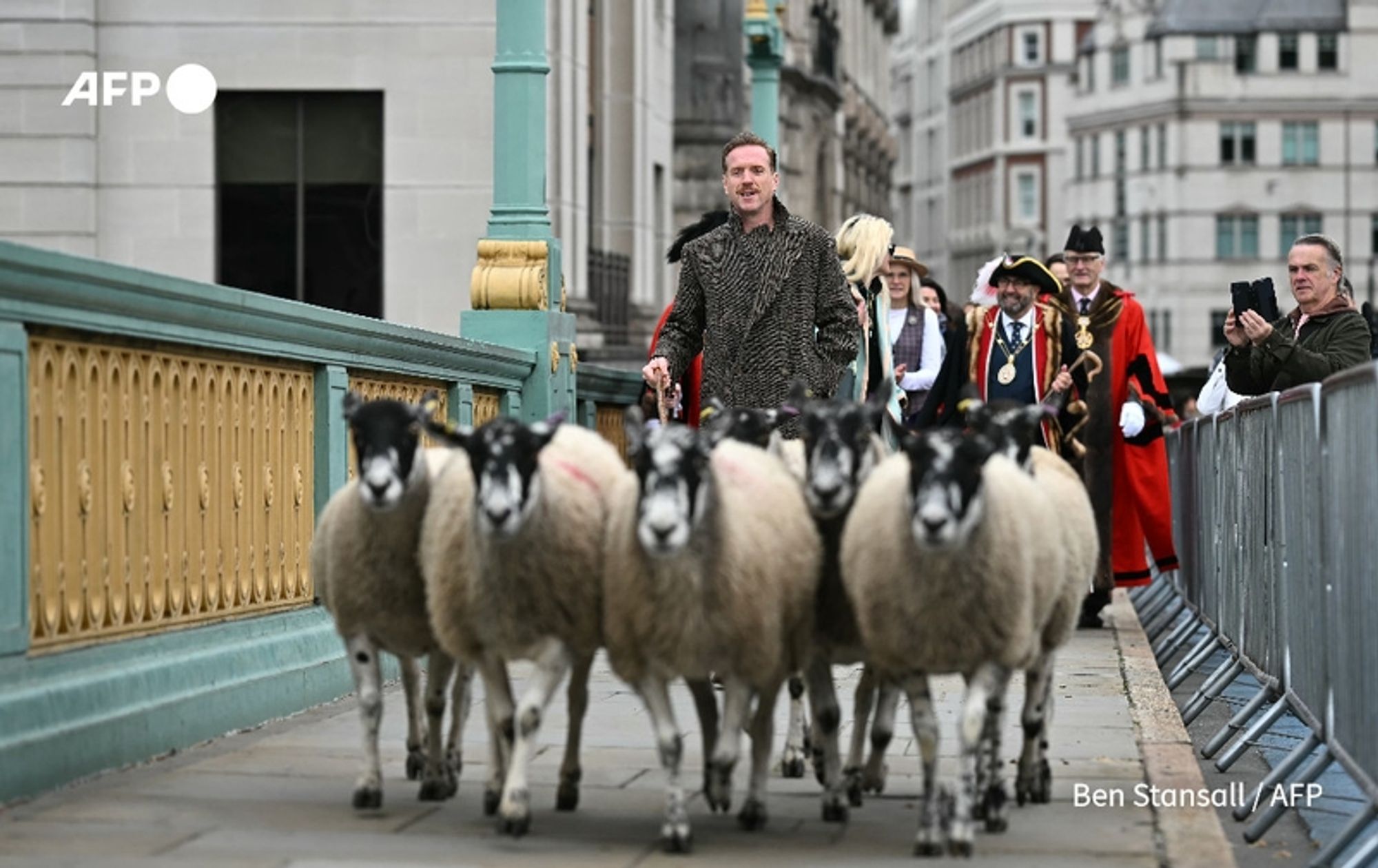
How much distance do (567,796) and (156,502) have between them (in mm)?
2079

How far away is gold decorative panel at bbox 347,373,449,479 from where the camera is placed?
12469 millimetres

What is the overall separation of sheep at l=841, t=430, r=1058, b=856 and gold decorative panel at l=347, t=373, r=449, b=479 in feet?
14.1

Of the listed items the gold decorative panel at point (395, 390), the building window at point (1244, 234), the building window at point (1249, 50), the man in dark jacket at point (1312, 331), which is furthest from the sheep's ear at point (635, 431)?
the building window at point (1249, 50)

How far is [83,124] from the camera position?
2436 cm

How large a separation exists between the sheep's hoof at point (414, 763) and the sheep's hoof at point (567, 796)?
0.67 m

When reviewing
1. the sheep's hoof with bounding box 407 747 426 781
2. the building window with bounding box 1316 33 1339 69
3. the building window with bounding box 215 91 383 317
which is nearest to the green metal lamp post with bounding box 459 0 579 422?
the sheep's hoof with bounding box 407 747 426 781

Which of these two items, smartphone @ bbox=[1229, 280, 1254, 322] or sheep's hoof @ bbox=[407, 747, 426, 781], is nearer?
sheep's hoof @ bbox=[407, 747, 426, 781]

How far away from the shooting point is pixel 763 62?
2695 centimetres

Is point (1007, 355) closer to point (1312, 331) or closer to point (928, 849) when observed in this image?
point (1312, 331)

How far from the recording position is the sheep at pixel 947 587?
7.64m

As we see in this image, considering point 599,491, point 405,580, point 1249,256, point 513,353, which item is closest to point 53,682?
point 405,580

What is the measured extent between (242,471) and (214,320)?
79 centimetres

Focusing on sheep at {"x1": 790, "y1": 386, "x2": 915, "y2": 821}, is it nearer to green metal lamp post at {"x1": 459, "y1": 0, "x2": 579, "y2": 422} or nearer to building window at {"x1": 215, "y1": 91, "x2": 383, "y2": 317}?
green metal lamp post at {"x1": 459, "y1": 0, "x2": 579, "y2": 422}

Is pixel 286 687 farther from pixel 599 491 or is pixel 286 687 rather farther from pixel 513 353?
pixel 513 353
